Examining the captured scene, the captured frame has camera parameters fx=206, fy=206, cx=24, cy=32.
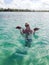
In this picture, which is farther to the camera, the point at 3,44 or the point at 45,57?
the point at 3,44

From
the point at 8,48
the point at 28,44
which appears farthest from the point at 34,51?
the point at 8,48

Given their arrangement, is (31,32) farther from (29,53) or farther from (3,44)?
(3,44)

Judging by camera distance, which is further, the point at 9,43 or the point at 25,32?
the point at 9,43

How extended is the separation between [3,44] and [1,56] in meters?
2.44

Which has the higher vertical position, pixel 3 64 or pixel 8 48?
pixel 3 64

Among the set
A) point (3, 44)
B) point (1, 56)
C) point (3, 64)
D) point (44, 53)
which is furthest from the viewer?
point (3, 44)

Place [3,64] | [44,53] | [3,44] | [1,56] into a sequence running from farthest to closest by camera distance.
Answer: [3,44]
[44,53]
[1,56]
[3,64]

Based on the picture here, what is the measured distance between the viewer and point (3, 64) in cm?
858

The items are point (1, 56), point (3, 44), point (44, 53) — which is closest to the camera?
point (1, 56)

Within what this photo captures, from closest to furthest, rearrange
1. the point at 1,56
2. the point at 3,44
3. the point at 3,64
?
the point at 3,64 < the point at 1,56 < the point at 3,44

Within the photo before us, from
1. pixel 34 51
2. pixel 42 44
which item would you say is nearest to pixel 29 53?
pixel 34 51

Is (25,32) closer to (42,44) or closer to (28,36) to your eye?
(28,36)

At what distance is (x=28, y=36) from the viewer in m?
11.0

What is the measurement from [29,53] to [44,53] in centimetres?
83
